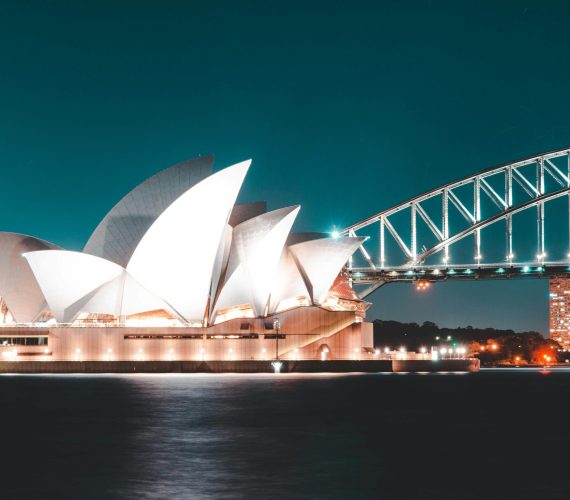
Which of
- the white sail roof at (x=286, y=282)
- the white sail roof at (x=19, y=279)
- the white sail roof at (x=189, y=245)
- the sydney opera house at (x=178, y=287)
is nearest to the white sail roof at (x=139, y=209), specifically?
the sydney opera house at (x=178, y=287)

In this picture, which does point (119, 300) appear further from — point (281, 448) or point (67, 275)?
point (281, 448)

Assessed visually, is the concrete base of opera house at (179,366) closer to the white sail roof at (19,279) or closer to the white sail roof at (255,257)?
the white sail roof at (255,257)

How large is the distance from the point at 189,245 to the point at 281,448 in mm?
49704

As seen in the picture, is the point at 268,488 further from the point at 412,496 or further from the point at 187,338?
the point at 187,338

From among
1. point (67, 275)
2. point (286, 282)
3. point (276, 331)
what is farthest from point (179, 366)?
point (67, 275)

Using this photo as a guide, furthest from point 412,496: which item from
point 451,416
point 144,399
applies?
point 144,399

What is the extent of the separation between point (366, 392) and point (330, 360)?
103 feet

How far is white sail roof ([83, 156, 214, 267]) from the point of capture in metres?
73.9

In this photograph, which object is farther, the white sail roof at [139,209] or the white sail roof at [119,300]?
the white sail roof at [119,300]

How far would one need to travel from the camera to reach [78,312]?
78688 millimetres

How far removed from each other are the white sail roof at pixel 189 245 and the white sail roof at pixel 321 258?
953cm

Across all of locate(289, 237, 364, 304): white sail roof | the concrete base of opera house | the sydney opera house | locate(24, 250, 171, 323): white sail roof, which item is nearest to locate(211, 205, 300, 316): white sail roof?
the sydney opera house

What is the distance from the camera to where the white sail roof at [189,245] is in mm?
69938

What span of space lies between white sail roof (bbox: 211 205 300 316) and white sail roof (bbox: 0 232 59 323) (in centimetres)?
1823
